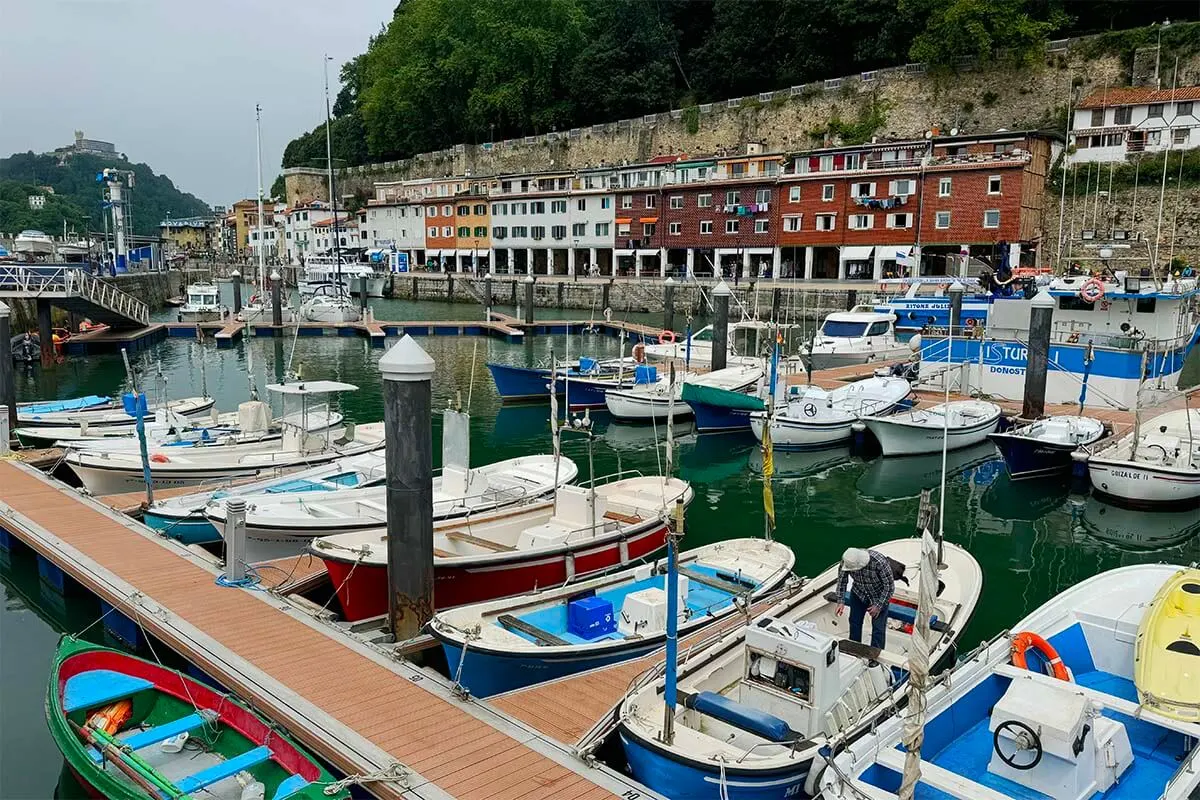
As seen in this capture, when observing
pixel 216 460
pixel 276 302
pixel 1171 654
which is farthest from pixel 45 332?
pixel 1171 654

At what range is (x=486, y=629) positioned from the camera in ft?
32.8

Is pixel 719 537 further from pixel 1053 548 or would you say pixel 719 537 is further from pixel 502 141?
pixel 502 141

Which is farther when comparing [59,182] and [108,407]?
[59,182]

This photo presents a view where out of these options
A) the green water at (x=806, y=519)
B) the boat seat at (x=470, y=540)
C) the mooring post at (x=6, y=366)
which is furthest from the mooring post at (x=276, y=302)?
the boat seat at (x=470, y=540)

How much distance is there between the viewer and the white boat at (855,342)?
34750 millimetres

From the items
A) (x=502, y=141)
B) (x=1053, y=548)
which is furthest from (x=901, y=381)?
(x=502, y=141)

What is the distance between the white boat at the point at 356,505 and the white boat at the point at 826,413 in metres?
9.58

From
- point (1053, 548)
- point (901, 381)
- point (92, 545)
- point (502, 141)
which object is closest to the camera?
point (92, 545)

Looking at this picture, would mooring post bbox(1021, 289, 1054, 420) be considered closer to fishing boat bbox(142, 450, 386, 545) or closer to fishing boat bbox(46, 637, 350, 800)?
fishing boat bbox(142, 450, 386, 545)

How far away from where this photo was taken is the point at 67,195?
→ 14812 cm

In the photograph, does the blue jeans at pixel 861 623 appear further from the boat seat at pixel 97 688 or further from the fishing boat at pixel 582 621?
the boat seat at pixel 97 688

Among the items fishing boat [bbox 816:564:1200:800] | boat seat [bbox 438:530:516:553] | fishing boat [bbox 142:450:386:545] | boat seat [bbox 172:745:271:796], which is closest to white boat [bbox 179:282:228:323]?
fishing boat [bbox 142:450:386:545]

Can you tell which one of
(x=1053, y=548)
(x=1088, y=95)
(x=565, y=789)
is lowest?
(x=1053, y=548)

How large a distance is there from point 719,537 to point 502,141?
81923 mm
